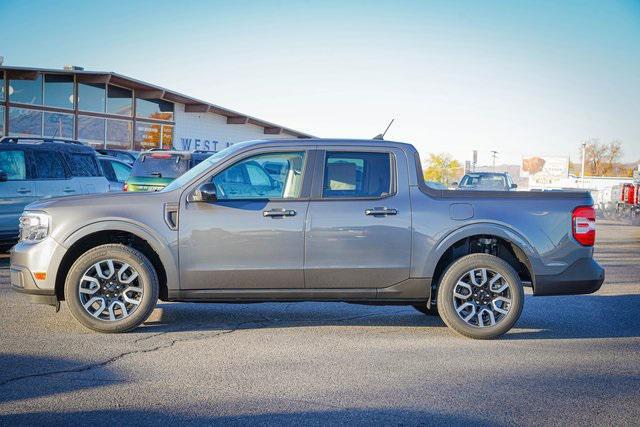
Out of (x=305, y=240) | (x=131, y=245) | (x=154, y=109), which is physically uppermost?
(x=154, y=109)

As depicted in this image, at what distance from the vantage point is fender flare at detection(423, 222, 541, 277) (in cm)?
686

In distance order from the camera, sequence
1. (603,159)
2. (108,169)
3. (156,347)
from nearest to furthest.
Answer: (156,347), (108,169), (603,159)

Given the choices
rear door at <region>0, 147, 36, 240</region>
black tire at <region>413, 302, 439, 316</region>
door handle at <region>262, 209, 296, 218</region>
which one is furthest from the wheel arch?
rear door at <region>0, 147, 36, 240</region>

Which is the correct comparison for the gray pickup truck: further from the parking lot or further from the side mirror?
the parking lot

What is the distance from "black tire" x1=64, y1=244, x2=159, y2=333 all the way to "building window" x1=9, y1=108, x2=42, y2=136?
22.2 meters

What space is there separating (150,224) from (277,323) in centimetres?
169

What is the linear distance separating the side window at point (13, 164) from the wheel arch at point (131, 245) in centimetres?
632

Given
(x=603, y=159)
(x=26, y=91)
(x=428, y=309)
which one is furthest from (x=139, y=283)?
(x=603, y=159)

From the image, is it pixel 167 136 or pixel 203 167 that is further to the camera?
pixel 167 136

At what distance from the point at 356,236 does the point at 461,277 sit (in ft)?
3.52

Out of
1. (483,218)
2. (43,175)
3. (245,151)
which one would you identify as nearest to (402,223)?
(483,218)

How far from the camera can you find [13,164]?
12.5 m

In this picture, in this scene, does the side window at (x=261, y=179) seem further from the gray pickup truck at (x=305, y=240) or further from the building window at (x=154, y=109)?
the building window at (x=154, y=109)

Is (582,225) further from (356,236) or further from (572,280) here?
(356,236)
